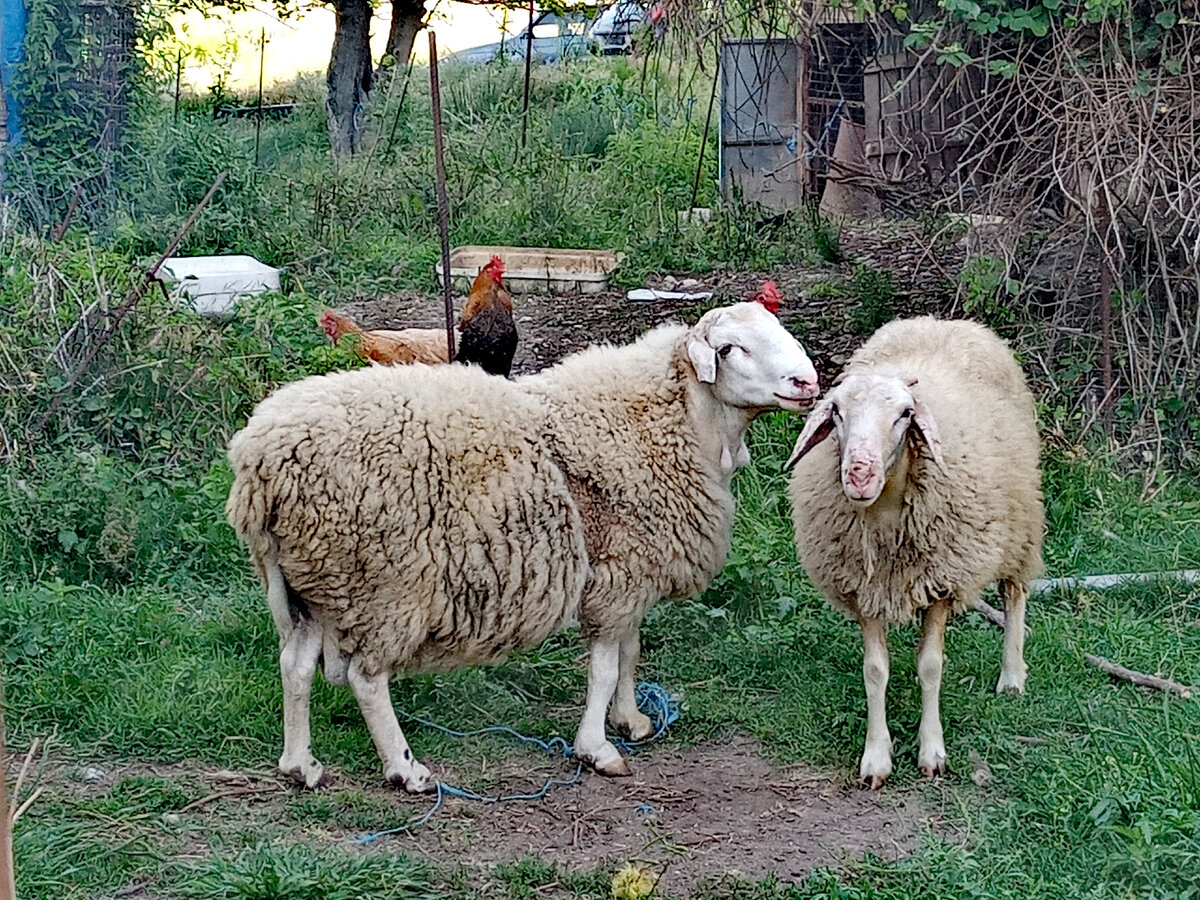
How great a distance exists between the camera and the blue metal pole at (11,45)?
364 inches

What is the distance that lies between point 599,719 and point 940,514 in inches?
49.9

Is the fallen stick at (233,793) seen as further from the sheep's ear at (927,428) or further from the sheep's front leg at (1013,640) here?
the sheep's front leg at (1013,640)

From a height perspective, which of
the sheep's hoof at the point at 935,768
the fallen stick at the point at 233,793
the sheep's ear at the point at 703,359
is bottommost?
the fallen stick at the point at 233,793

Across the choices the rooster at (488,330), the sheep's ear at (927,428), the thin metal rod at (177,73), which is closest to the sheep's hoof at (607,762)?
the sheep's ear at (927,428)

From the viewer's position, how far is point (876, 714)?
4406 millimetres

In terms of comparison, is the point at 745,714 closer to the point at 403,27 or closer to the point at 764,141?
the point at 764,141

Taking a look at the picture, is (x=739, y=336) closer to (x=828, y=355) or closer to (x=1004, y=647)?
(x=1004, y=647)

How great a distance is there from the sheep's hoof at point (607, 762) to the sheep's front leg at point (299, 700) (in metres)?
0.84

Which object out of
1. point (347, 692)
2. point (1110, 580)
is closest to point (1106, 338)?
point (1110, 580)

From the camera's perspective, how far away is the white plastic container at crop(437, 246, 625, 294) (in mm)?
9797

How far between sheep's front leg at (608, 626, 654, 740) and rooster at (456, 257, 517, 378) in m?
2.59

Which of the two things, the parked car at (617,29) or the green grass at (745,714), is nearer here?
the green grass at (745,714)

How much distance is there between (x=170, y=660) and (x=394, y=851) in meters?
1.50

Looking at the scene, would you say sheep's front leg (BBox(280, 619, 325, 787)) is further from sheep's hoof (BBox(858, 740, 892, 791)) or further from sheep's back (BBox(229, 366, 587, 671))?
sheep's hoof (BBox(858, 740, 892, 791))
